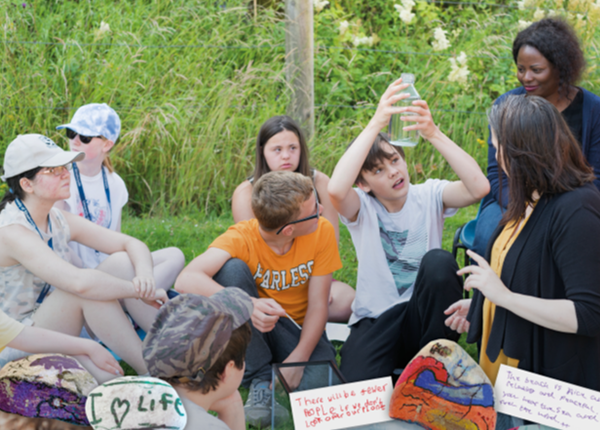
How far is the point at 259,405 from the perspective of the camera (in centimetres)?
212

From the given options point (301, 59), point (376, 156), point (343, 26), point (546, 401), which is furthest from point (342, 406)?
point (343, 26)

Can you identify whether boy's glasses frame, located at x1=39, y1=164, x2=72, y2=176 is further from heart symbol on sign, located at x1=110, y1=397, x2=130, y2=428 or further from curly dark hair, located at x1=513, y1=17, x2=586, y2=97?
curly dark hair, located at x1=513, y1=17, x2=586, y2=97

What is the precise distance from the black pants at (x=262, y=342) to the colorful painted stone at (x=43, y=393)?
73 cm

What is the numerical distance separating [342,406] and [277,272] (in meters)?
0.89

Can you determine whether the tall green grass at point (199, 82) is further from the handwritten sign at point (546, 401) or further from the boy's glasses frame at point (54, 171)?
the handwritten sign at point (546, 401)

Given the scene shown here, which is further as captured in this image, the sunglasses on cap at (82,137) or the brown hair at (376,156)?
the sunglasses on cap at (82,137)

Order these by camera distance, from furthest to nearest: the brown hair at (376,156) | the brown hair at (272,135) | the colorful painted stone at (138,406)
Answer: the brown hair at (272,135), the brown hair at (376,156), the colorful painted stone at (138,406)

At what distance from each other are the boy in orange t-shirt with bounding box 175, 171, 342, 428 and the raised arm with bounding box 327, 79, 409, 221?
12 centimetres

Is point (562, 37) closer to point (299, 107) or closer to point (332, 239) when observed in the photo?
point (332, 239)

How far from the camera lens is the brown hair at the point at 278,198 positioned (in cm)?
221

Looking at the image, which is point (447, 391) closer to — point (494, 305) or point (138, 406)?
point (494, 305)

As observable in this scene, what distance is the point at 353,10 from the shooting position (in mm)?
6492

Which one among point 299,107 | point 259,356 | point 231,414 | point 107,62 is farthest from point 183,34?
point 231,414

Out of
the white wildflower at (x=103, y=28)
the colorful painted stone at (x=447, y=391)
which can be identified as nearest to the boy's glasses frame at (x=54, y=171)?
the colorful painted stone at (x=447, y=391)
